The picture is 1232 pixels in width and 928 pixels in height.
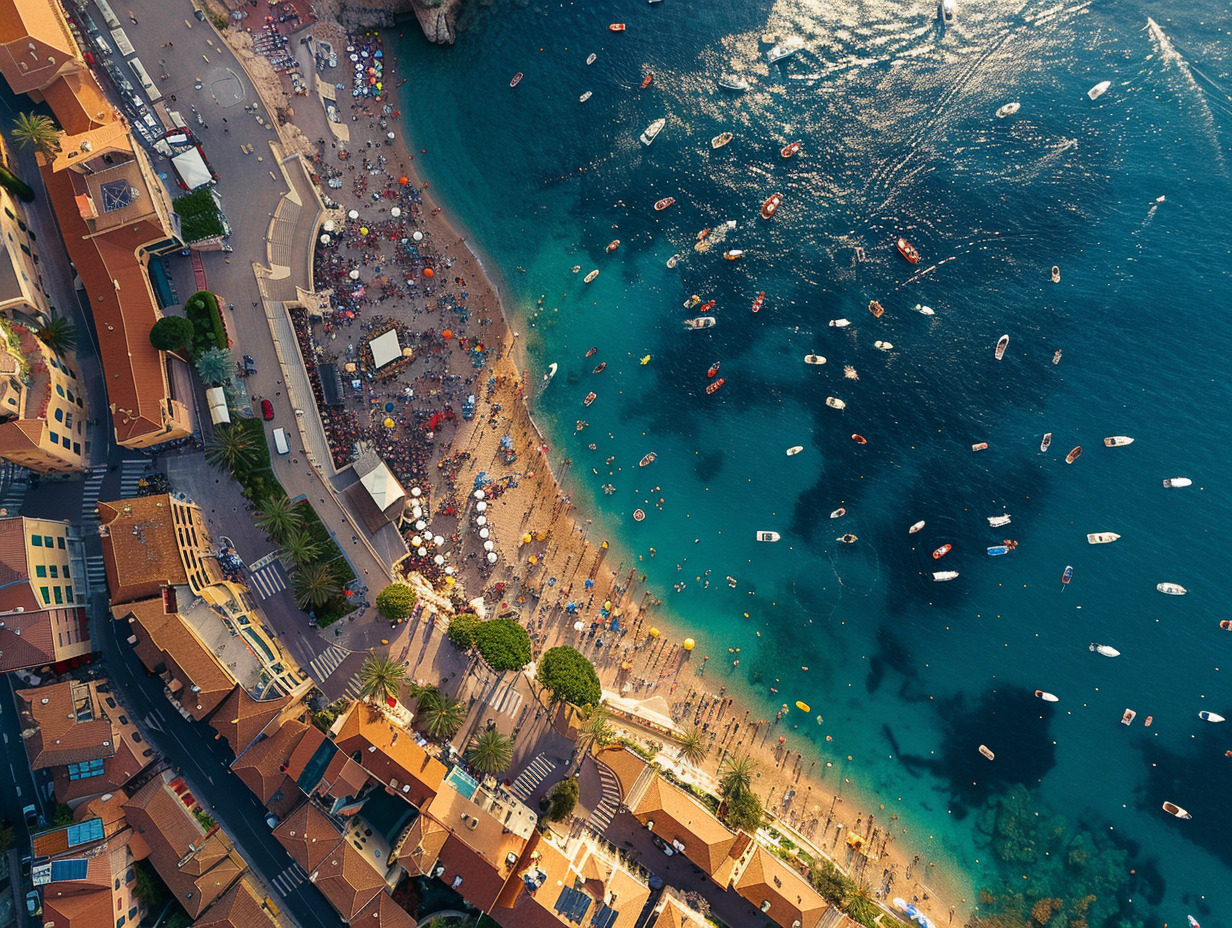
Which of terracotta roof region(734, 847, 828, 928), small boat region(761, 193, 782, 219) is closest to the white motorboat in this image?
terracotta roof region(734, 847, 828, 928)

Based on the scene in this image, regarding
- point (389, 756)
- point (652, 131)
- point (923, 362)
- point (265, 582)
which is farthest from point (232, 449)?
point (923, 362)

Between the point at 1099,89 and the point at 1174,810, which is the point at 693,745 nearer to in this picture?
the point at 1174,810

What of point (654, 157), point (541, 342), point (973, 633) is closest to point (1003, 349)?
point (973, 633)

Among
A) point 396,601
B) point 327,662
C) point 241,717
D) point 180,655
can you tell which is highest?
point 396,601

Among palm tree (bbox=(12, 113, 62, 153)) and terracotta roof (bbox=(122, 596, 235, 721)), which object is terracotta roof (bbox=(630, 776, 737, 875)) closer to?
terracotta roof (bbox=(122, 596, 235, 721))

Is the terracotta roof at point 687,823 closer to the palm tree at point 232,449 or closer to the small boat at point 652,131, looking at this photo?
the palm tree at point 232,449
